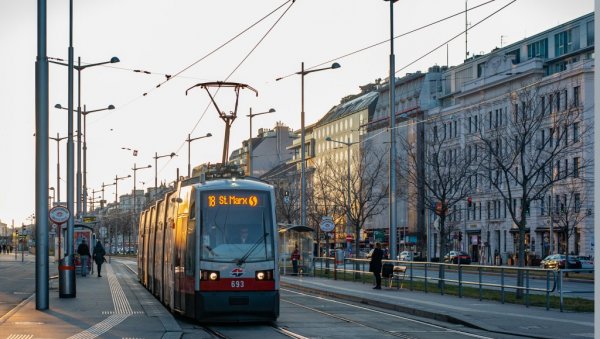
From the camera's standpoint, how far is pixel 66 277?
29.3m

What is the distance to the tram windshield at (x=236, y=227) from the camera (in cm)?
2172

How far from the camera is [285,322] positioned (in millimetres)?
23422

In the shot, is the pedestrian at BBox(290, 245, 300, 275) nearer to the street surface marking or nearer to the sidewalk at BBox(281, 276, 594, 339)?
the sidewalk at BBox(281, 276, 594, 339)

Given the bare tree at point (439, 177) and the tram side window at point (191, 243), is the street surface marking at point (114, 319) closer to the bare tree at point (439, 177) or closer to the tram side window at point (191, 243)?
the tram side window at point (191, 243)

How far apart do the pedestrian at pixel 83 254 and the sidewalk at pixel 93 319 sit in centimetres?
1446

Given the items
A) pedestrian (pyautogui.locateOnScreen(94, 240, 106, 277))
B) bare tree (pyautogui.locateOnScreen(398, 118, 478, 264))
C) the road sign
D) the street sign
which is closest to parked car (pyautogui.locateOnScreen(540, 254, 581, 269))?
bare tree (pyautogui.locateOnScreen(398, 118, 478, 264))

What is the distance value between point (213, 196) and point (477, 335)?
609 cm

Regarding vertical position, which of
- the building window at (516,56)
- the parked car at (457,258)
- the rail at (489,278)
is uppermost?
the building window at (516,56)

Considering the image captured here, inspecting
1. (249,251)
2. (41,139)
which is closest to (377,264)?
(249,251)

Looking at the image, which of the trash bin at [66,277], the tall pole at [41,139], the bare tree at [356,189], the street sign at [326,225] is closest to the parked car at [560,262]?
the bare tree at [356,189]

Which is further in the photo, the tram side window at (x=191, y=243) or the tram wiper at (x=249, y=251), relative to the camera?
the tram side window at (x=191, y=243)

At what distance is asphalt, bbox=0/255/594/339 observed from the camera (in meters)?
19.8

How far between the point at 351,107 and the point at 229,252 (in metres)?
124

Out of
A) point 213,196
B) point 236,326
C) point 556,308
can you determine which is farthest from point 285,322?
point 556,308
